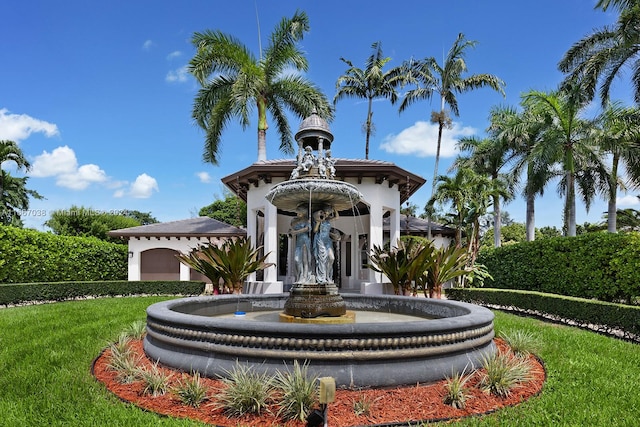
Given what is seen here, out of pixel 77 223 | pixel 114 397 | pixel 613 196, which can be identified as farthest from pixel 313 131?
pixel 77 223

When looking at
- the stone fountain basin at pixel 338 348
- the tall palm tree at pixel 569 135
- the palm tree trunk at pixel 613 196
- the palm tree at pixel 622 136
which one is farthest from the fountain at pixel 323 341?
the palm tree trunk at pixel 613 196

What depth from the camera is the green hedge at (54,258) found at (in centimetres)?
1762

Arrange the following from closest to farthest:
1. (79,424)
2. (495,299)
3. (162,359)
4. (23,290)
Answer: (79,424)
(162,359)
(495,299)
(23,290)

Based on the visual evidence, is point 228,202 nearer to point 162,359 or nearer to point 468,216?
point 468,216

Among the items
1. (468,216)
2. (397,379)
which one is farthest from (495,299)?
(397,379)

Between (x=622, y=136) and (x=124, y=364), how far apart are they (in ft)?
69.7

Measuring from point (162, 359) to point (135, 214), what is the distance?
62.4 metres

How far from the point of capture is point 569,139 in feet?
66.0

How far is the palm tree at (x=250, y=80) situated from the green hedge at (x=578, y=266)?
38.4 feet

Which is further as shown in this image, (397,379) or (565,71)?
(565,71)

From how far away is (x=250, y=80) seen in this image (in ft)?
63.8

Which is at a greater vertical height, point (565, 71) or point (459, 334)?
point (565, 71)

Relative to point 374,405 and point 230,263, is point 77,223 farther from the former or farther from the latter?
point 374,405

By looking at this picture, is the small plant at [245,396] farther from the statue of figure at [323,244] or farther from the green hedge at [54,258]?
the green hedge at [54,258]
